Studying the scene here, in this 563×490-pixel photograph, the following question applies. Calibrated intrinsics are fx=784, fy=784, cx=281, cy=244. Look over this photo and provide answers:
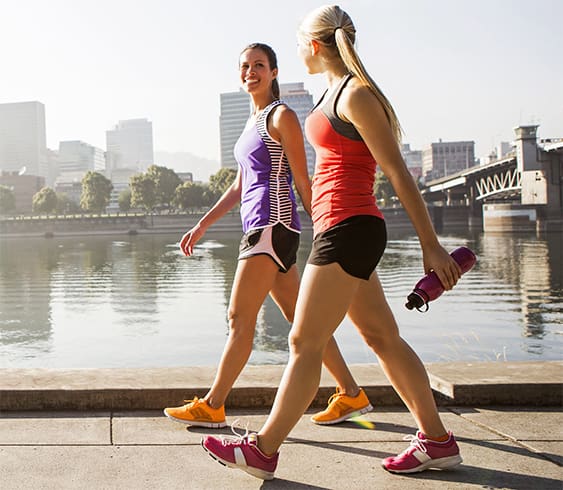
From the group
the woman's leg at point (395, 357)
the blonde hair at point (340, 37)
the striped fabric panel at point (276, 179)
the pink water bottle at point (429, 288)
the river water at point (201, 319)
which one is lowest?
the river water at point (201, 319)

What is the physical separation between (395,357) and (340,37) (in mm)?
1191

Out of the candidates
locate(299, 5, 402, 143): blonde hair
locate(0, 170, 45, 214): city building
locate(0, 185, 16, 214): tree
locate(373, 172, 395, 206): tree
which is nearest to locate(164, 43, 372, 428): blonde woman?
locate(299, 5, 402, 143): blonde hair

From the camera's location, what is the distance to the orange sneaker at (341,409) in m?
3.55

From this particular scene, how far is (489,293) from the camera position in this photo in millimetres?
22984

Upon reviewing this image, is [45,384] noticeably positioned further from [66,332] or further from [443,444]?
[66,332]

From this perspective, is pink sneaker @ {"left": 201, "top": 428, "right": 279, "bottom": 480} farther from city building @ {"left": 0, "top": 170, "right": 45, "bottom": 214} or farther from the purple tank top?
city building @ {"left": 0, "top": 170, "right": 45, "bottom": 214}

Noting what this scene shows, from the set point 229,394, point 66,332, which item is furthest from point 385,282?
point 229,394

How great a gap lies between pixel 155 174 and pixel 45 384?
415 feet

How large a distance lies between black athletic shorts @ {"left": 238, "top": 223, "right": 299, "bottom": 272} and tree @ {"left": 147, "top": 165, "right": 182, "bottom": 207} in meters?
124

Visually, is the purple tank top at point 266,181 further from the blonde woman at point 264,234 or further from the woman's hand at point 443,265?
the woman's hand at point 443,265

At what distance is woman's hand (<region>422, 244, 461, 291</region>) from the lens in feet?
8.91

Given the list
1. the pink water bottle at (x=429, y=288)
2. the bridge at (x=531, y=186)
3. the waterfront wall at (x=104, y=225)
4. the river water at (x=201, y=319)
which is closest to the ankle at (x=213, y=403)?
the pink water bottle at (x=429, y=288)

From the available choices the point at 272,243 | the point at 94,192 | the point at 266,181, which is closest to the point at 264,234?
the point at 272,243

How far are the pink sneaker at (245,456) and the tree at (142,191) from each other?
124 metres
